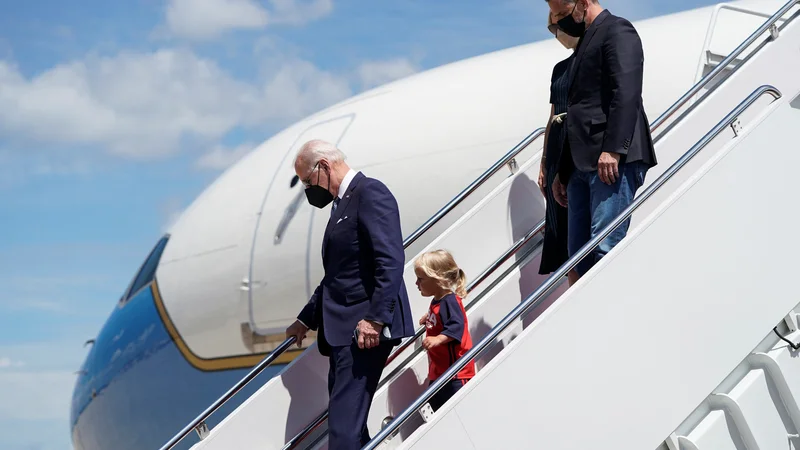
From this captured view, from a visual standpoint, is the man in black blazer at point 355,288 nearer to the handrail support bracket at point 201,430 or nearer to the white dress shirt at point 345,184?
the white dress shirt at point 345,184

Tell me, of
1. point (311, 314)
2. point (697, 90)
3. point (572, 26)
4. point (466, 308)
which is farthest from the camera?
point (466, 308)

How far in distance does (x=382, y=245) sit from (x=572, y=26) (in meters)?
1.25

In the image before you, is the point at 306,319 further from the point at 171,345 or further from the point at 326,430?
the point at 171,345

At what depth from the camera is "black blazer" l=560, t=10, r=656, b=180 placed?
3.54 metres

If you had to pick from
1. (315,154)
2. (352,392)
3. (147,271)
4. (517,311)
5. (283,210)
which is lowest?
(517,311)

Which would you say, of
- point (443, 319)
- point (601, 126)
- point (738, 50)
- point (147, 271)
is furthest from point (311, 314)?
point (147, 271)

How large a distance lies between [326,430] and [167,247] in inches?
199

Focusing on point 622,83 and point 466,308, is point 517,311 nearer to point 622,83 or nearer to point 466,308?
point 622,83

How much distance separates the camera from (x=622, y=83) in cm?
358

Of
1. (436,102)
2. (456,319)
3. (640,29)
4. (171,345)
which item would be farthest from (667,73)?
(171,345)

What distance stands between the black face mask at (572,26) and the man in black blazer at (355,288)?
103 cm

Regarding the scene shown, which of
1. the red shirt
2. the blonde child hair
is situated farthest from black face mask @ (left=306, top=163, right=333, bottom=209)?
the red shirt

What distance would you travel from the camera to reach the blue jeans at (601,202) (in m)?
3.60

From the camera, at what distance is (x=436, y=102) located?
6.95 meters
